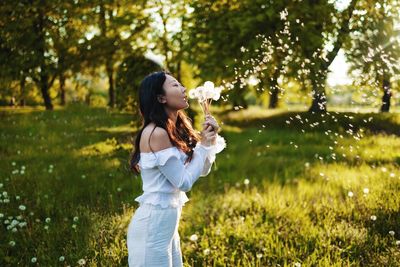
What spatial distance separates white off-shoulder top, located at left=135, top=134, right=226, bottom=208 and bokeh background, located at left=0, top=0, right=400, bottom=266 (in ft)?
2.08

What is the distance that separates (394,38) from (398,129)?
3.23 metres

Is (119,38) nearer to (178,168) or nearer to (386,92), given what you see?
(386,92)

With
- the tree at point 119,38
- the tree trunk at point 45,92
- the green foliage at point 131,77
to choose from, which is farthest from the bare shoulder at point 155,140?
the tree trunk at point 45,92

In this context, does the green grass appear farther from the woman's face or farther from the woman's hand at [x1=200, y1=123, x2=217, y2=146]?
the woman's face

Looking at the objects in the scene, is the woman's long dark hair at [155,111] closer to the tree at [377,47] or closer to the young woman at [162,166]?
the young woman at [162,166]

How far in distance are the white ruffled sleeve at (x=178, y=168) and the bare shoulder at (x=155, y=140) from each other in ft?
0.23

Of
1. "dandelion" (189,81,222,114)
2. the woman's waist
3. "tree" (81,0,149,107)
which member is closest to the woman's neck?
"dandelion" (189,81,222,114)

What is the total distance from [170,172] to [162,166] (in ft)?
0.21

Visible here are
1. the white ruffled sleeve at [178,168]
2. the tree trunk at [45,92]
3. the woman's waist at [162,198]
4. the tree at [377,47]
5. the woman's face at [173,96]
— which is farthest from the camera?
the tree trunk at [45,92]

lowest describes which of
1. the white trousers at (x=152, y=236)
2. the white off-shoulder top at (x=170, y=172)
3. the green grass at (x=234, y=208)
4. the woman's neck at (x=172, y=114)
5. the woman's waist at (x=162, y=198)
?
the green grass at (x=234, y=208)

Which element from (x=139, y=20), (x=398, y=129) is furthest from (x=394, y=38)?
(x=139, y=20)

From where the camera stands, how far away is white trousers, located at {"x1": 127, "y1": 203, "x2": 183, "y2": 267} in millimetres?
3033

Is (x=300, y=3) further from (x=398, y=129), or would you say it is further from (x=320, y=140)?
(x=398, y=129)

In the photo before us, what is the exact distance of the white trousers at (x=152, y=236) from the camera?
3033mm
